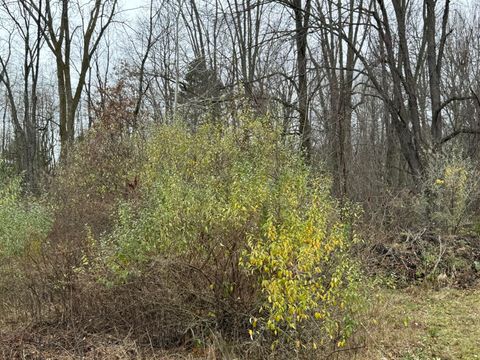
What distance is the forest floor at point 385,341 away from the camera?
4.91 metres

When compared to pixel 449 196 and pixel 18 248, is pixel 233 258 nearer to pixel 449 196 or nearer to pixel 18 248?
pixel 18 248

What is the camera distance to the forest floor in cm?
491

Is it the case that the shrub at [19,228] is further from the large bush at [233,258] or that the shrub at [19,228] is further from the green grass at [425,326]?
the green grass at [425,326]

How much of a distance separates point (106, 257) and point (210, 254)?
3.72 ft

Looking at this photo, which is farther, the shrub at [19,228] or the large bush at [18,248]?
the shrub at [19,228]

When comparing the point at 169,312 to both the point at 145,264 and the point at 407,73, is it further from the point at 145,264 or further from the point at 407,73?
the point at 407,73

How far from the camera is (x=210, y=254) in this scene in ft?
16.6

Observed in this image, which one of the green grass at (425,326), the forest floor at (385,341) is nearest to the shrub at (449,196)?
the green grass at (425,326)

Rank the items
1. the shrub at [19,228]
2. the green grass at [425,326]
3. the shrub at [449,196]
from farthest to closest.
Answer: the shrub at [449,196], the shrub at [19,228], the green grass at [425,326]

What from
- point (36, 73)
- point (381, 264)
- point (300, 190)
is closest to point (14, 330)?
point (300, 190)

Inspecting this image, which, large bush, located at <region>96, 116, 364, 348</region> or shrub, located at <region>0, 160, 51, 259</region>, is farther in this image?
shrub, located at <region>0, 160, 51, 259</region>

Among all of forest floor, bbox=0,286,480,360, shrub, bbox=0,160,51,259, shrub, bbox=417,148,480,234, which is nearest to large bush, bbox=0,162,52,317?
shrub, bbox=0,160,51,259

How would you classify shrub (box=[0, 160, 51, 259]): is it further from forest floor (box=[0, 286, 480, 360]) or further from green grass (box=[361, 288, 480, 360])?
green grass (box=[361, 288, 480, 360])

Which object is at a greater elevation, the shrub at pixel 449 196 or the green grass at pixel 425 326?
the shrub at pixel 449 196
